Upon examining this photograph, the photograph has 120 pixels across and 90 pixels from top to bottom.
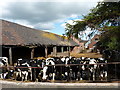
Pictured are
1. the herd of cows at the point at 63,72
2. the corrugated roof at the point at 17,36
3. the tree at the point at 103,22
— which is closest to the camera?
the tree at the point at 103,22

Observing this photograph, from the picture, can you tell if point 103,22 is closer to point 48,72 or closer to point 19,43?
point 48,72

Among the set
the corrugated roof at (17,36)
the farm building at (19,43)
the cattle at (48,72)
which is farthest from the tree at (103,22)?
the farm building at (19,43)

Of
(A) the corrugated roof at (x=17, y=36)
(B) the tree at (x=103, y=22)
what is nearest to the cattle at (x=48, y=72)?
(B) the tree at (x=103, y=22)

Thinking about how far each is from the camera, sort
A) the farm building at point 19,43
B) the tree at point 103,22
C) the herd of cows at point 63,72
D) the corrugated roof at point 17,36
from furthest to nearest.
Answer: the corrugated roof at point 17,36
the farm building at point 19,43
the herd of cows at point 63,72
the tree at point 103,22

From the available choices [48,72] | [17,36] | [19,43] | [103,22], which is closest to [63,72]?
[48,72]

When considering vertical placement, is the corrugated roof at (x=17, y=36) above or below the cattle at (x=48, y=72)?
above

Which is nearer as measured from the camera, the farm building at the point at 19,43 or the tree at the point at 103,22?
the tree at the point at 103,22

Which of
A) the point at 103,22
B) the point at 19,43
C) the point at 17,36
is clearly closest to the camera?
the point at 103,22

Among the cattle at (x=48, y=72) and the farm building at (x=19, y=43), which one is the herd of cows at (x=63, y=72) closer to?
the cattle at (x=48, y=72)

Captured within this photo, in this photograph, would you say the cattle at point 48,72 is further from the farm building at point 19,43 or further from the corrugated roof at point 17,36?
the farm building at point 19,43

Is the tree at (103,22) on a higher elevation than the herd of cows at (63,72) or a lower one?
higher

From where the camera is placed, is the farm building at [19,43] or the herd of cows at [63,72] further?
the farm building at [19,43]

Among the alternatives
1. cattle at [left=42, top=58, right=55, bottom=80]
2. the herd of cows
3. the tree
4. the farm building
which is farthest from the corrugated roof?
cattle at [left=42, top=58, right=55, bottom=80]

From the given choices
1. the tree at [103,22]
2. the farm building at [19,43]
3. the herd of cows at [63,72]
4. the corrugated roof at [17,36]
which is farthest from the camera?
the corrugated roof at [17,36]
